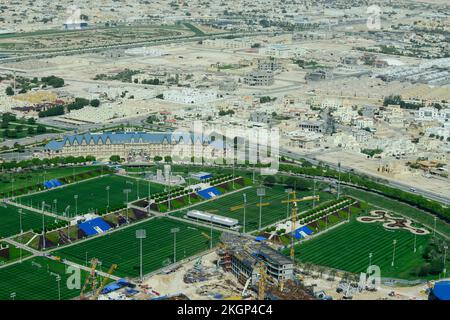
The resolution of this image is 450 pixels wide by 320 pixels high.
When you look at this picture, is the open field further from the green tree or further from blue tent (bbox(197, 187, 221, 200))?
blue tent (bbox(197, 187, 221, 200))

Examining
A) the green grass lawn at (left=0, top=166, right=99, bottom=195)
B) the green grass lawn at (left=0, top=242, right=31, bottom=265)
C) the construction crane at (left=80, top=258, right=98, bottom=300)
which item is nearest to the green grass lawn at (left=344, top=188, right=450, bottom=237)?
the green grass lawn at (left=0, top=166, right=99, bottom=195)

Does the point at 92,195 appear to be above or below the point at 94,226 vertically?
below

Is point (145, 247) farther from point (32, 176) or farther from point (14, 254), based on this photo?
point (32, 176)

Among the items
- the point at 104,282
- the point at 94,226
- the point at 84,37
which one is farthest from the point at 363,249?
the point at 84,37

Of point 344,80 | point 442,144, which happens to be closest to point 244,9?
point 344,80

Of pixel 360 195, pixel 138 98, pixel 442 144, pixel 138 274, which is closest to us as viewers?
pixel 138 274

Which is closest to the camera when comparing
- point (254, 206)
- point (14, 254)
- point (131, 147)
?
point (14, 254)
